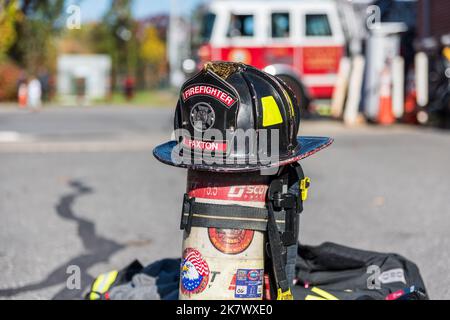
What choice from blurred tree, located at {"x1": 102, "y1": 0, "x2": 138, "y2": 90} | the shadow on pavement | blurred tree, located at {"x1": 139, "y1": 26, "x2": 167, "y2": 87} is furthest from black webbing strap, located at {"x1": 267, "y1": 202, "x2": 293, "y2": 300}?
blurred tree, located at {"x1": 139, "y1": 26, "x2": 167, "y2": 87}

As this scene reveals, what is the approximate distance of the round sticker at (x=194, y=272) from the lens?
312 cm

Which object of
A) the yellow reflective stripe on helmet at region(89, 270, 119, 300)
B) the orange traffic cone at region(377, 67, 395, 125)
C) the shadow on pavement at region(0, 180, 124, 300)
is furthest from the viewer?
the orange traffic cone at region(377, 67, 395, 125)

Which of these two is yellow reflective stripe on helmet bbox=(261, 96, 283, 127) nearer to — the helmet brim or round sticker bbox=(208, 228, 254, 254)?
the helmet brim

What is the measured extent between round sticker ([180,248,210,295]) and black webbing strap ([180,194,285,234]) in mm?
122

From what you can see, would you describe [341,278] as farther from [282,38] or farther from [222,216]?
[282,38]

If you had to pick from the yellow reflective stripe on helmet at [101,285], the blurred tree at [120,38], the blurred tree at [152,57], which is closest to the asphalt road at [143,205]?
the yellow reflective stripe on helmet at [101,285]

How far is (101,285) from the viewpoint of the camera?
13.5 feet

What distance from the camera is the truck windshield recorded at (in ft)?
54.4

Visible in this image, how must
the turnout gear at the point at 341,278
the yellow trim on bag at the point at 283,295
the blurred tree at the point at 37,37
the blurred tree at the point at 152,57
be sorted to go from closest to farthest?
1. the yellow trim on bag at the point at 283,295
2. the turnout gear at the point at 341,278
3. the blurred tree at the point at 37,37
4. the blurred tree at the point at 152,57

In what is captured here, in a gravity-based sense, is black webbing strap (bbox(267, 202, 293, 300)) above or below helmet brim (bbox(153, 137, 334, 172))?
below

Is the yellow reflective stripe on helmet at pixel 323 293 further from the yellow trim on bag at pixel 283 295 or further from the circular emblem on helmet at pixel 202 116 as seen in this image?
the circular emblem on helmet at pixel 202 116

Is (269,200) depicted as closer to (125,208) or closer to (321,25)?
(125,208)

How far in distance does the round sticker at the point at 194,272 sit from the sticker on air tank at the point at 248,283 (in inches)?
5.3
